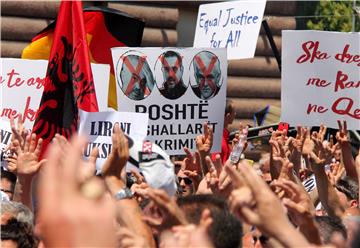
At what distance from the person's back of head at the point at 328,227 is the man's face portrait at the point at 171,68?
2498 mm

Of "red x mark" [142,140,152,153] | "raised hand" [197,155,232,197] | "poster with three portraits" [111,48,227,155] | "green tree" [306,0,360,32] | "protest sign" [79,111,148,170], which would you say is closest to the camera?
"red x mark" [142,140,152,153]

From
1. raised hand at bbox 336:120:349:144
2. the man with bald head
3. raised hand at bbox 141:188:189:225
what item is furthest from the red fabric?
raised hand at bbox 141:188:189:225

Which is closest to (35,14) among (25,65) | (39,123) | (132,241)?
(25,65)

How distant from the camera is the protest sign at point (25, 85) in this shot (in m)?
6.04

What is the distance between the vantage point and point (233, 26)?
7.33 m

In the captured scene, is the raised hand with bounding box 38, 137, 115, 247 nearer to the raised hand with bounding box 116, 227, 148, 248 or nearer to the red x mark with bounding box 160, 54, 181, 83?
the raised hand with bounding box 116, 227, 148, 248

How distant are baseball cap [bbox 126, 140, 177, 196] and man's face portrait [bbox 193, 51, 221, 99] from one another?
3004 millimetres

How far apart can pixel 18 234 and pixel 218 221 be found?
42.0 inches

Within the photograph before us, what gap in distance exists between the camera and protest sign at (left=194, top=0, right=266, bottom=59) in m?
7.14

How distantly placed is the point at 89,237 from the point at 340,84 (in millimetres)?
4858

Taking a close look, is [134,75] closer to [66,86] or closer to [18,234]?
[66,86]

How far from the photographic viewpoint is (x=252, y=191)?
2.17m

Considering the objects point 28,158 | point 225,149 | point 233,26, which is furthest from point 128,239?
point 233,26

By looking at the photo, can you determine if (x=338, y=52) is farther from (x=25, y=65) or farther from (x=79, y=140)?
(x=79, y=140)
